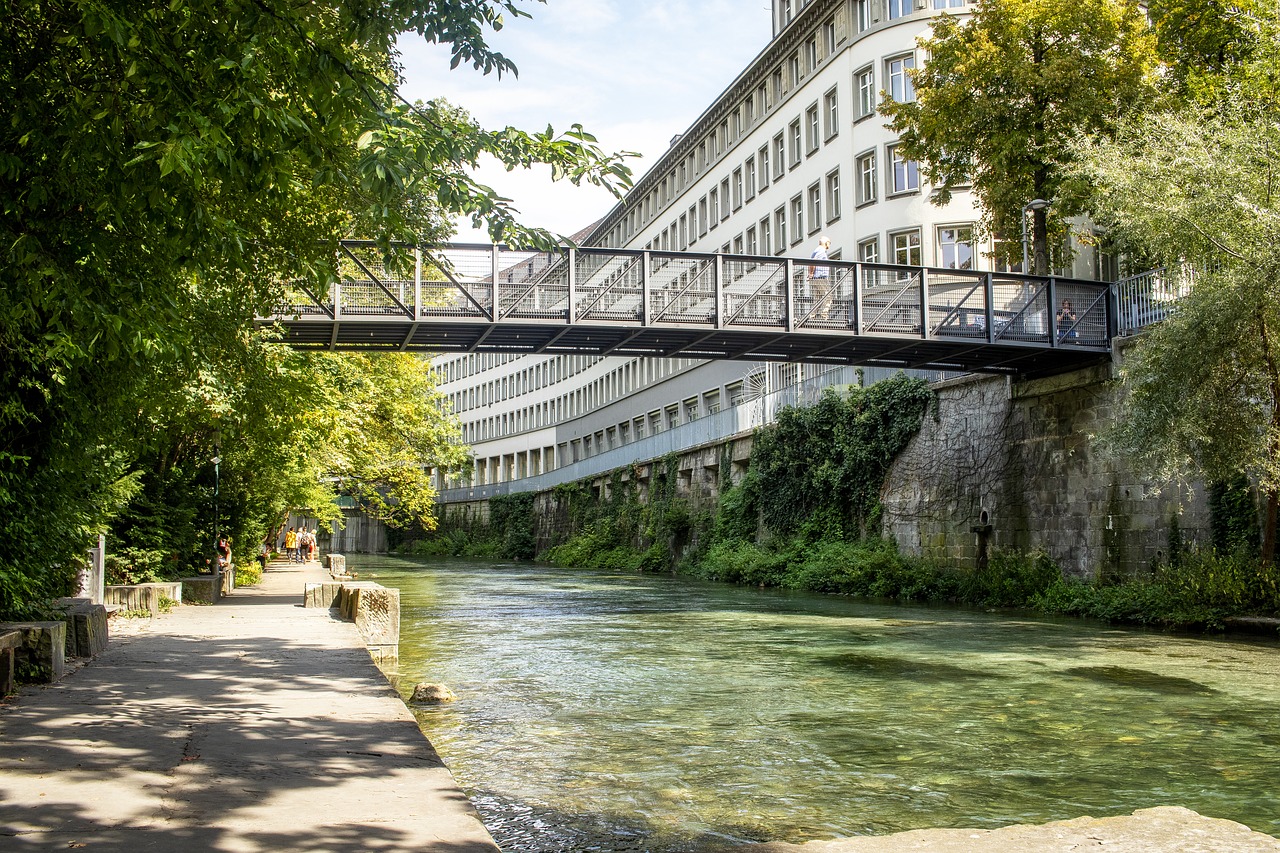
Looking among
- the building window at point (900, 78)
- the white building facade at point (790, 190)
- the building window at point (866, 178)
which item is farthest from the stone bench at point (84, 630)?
the building window at point (900, 78)

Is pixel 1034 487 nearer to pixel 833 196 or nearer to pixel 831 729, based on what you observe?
pixel 831 729

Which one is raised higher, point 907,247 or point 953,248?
point 907,247

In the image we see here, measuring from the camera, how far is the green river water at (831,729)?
702cm

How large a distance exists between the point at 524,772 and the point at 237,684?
2.94 m

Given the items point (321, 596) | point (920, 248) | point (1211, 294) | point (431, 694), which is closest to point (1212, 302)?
point (1211, 294)

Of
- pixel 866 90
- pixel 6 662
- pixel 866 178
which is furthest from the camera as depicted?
pixel 866 90

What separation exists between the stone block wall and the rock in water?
13.4 meters

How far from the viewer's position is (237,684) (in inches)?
383

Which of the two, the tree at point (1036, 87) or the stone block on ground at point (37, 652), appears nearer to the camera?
the stone block on ground at point (37, 652)

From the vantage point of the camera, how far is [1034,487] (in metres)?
26.9

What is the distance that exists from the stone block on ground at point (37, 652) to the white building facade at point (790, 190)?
85.4ft

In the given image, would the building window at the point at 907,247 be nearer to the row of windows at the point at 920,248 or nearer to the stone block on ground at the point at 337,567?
the row of windows at the point at 920,248

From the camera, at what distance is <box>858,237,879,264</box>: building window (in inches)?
1656

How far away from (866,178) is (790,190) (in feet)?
21.2
